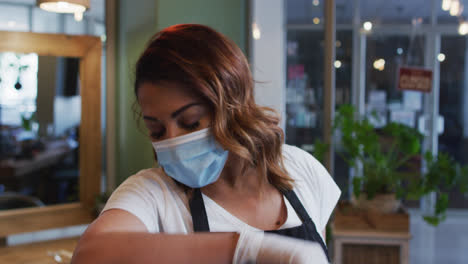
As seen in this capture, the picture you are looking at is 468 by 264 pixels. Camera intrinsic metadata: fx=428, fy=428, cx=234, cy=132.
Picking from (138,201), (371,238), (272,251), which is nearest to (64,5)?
(138,201)

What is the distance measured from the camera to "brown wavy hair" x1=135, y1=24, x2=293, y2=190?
3.41 ft

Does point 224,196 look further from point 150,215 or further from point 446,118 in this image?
point 446,118

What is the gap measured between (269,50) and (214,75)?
8.20 ft

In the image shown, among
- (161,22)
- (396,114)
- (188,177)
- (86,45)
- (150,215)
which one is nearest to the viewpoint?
(150,215)

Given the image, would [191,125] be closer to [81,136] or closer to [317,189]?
[317,189]

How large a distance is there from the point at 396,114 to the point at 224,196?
15.1 ft

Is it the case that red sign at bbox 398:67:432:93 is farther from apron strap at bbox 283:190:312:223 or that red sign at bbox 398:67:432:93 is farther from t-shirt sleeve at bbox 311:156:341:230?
apron strap at bbox 283:190:312:223

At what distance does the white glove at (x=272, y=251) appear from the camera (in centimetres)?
71

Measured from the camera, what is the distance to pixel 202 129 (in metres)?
1.08

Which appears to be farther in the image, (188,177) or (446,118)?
(446,118)

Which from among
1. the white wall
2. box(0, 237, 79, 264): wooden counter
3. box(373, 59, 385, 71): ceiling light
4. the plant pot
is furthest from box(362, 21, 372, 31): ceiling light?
box(0, 237, 79, 264): wooden counter

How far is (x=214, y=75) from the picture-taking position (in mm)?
1054

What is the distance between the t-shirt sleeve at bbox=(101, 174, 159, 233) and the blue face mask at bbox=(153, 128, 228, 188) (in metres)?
0.08

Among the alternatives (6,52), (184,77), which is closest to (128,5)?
(6,52)
